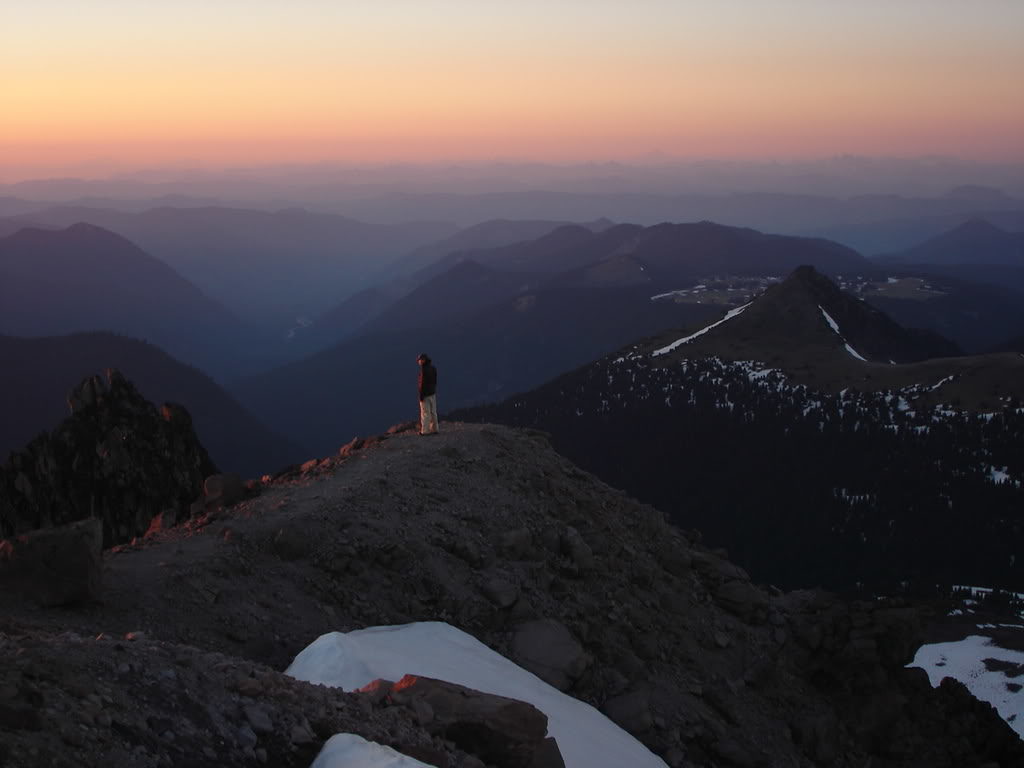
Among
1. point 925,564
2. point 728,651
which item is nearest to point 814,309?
point 925,564

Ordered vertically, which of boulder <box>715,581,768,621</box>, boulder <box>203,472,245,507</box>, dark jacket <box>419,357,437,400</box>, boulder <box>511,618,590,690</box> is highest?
dark jacket <box>419,357,437,400</box>

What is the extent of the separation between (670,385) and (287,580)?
390 ft

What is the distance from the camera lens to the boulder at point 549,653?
53.5 ft

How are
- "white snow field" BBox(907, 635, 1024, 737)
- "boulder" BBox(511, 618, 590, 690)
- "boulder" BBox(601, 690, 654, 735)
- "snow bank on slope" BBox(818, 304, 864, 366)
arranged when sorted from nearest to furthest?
"boulder" BBox(511, 618, 590, 690), "boulder" BBox(601, 690, 654, 735), "white snow field" BBox(907, 635, 1024, 737), "snow bank on slope" BBox(818, 304, 864, 366)

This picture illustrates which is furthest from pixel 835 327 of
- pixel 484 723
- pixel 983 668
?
pixel 484 723

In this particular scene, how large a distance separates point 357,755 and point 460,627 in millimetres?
7737

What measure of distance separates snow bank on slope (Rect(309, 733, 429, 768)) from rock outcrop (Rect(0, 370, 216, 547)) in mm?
22547

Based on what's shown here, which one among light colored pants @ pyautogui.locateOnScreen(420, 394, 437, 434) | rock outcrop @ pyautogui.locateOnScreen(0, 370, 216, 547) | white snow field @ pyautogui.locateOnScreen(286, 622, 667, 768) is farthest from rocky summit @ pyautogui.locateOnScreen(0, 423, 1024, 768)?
rock outcrop @ pyautogui.locateOnScreen(0, 370, 216, 547)

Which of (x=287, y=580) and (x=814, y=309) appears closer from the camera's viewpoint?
(x=287, y=580)

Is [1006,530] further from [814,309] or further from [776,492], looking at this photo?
[814,309]

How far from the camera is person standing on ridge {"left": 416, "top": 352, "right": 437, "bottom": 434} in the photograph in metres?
23.3

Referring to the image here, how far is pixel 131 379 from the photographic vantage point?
563 ft

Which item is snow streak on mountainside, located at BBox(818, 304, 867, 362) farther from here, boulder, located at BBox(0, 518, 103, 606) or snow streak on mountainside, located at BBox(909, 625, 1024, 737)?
boulder, located at BBox(0, 518, 103, 606)

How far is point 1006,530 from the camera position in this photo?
89.0 meters
